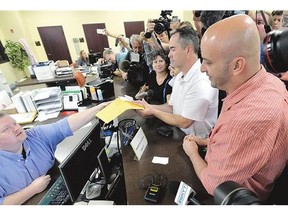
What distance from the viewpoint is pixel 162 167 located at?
102 cm

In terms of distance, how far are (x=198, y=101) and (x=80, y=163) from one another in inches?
31.6

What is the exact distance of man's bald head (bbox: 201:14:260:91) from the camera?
2.40 ft

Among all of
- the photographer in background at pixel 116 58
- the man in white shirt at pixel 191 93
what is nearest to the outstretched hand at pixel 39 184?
the man in white shirt at pixel 191 93

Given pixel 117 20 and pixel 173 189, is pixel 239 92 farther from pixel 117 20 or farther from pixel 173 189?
pixel 117 20

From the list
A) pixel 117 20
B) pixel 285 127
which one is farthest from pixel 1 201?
pixel 117 20

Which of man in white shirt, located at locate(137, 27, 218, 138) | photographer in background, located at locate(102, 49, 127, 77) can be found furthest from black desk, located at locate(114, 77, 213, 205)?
photographer in background, located at locate(102, 49, 127, 77)

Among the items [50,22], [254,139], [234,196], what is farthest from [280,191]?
[50,22]

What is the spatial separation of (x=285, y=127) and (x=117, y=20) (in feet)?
25.5

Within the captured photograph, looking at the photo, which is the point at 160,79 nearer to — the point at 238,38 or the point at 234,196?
the point at 238,38

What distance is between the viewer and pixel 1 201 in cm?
101

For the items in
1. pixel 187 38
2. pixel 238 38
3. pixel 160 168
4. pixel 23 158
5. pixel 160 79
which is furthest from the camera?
pixel 160 79

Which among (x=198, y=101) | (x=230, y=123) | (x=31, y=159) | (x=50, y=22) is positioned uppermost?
(x=50, y=22)

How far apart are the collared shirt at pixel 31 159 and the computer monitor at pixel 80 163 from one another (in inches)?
15.8

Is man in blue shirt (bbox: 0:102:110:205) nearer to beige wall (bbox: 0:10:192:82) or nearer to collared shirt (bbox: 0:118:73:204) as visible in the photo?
collared shirt (bbox: 0:118:73:204)
